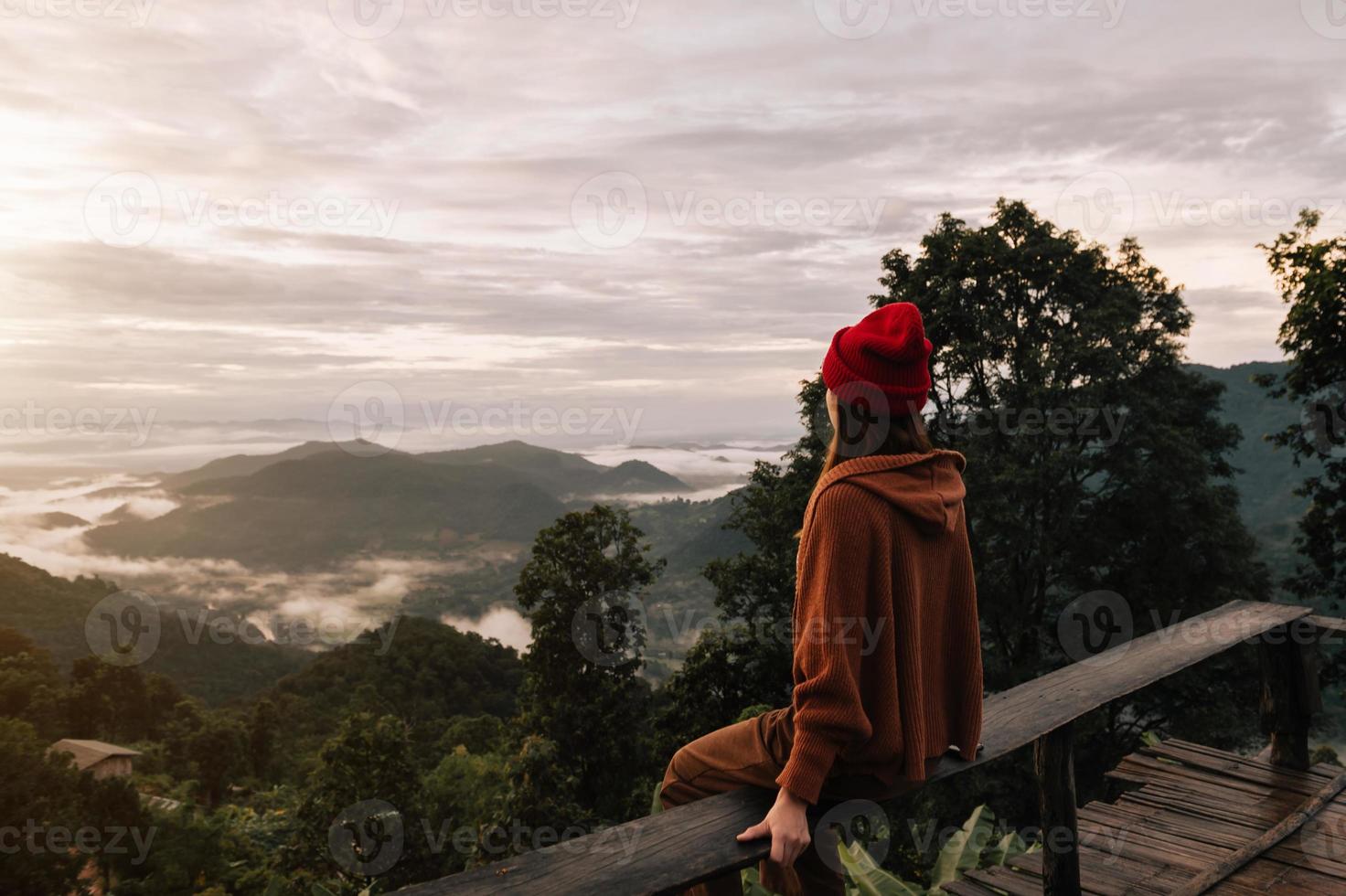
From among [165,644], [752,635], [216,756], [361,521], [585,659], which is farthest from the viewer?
[361,521]

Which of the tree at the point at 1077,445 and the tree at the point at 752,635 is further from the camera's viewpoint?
the tree at the point at 752,635

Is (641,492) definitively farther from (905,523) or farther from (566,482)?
(905,523)

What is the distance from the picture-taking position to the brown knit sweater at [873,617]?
1922mm

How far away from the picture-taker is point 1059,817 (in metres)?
2.94

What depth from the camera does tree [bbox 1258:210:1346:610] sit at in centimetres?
1526

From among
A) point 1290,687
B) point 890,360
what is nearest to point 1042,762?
point 890,360

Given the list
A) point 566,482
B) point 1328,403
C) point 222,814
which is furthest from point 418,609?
point 1328,403

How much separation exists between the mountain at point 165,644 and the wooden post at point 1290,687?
7237 centimetres

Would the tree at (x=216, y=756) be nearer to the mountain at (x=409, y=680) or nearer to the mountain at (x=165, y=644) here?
the mountain at (x=409, y=680)

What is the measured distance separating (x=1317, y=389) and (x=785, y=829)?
18503 millimetres

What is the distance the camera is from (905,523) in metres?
2.06

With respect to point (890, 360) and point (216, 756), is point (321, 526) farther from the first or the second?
point (890, 360)

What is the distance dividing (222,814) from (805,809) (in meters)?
32.8

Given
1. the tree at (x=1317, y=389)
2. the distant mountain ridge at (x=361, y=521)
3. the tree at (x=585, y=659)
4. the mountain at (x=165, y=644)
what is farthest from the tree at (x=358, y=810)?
the distant mountain ridge at (x=361, y=521)
